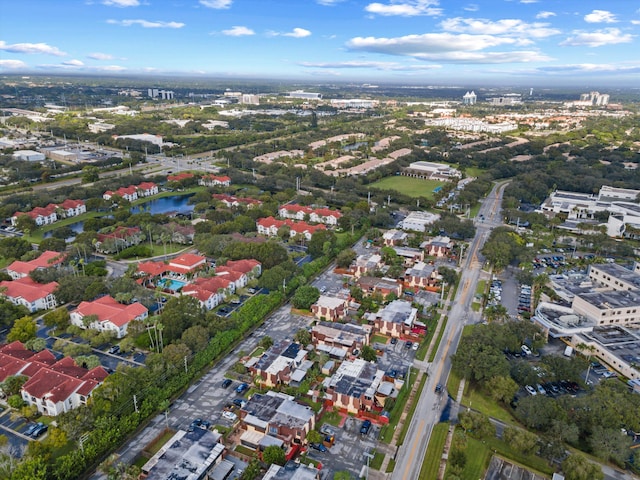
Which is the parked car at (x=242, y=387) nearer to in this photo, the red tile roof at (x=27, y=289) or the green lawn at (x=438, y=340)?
the green lawn at (x=438, y=340)

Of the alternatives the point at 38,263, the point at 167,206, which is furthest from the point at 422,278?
the point at 167,206

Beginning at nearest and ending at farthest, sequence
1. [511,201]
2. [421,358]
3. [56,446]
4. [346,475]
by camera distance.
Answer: [346,475], [56,446], [421,358], [511,201]

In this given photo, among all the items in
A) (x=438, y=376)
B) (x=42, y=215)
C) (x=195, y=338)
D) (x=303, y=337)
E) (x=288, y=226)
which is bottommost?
(x=438, y=376)

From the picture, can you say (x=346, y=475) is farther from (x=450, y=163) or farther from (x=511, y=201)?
(x=450, y=163)

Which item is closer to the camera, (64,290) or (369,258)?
(64,290)

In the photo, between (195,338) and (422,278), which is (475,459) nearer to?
A: (195,338)

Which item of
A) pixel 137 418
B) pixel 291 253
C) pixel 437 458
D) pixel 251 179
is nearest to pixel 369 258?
pixel 291 253
